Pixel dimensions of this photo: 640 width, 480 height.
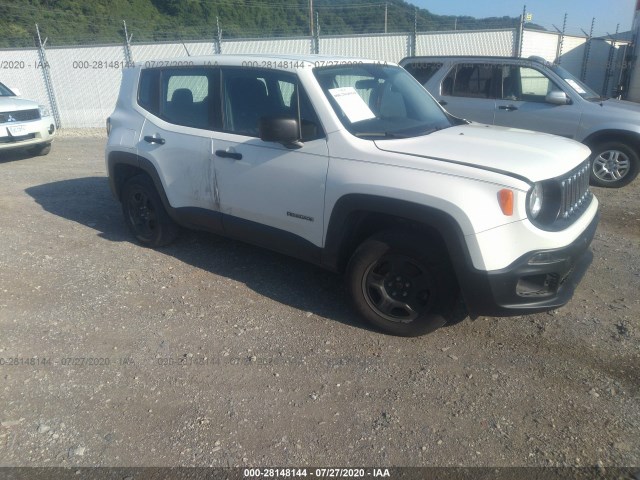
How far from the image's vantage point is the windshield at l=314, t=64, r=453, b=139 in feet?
12.4

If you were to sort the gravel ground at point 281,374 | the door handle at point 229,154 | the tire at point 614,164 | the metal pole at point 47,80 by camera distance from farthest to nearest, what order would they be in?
the metal pole at point 47,80 < the tire at point 614,164 < the door handle at point 229,154 < the gravel ground at point 281,374

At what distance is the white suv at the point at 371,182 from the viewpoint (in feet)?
10.2

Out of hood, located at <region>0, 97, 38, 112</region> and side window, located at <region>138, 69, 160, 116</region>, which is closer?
side window, located at <region>138, 69, 160, 116</region>

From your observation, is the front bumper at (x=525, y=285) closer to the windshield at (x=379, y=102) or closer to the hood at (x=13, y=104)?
the windshield at (x=379, y=102)

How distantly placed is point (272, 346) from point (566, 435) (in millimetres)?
1859

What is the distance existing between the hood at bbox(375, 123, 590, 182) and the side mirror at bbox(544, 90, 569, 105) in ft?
12.8

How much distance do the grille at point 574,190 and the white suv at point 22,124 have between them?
379 inches

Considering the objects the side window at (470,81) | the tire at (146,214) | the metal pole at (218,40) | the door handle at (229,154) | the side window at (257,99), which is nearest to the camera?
the side window at (257,99)

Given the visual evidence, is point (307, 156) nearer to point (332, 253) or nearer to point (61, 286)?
point (332, 253)

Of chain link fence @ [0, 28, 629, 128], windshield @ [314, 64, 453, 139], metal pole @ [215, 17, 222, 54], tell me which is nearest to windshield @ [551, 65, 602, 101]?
windshield @ [314, 64, 453, 139]

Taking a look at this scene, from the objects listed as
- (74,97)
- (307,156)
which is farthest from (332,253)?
(74,97)

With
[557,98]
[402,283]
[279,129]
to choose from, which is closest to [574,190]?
[402,283]

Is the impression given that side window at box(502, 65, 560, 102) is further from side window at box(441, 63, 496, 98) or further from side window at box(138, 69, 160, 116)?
side window at box(138, 69, 160, 116)

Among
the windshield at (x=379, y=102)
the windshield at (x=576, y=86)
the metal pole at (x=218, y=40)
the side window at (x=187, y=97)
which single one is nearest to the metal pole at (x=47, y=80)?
the metal pole at (x=218, y=40)
